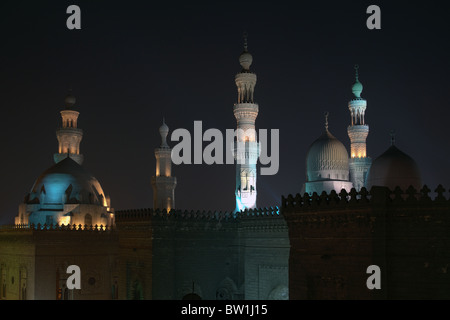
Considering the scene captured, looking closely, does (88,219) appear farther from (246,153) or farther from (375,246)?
(375,246)

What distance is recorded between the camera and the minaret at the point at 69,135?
39.1 meters

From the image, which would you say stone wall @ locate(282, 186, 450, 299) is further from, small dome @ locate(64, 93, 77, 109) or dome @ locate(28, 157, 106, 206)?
small dome @ locate(64, 93, 77, 109)

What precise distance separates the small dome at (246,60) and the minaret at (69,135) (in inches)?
529

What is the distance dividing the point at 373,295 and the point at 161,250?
1045 cm

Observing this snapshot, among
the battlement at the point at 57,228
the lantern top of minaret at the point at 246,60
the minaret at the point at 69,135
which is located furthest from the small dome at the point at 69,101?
the lantern top of minaret at the point at 246,60

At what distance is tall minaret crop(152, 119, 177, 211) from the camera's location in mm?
35250

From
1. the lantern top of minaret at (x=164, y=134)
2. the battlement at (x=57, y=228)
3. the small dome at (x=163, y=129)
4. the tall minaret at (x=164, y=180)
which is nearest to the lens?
the battlement at (x=57, y=228)

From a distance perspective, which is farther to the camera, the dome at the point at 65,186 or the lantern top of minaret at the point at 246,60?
the dome at the point at 65,186

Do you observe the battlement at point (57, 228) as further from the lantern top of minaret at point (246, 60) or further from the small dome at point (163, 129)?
the lantern top of minaret at point (246, 60)

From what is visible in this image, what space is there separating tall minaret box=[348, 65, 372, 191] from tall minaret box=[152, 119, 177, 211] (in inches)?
422

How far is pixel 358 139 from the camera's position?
32969 mm

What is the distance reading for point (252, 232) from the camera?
22797 mm

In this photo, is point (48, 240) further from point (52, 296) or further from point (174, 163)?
point (174, 163)

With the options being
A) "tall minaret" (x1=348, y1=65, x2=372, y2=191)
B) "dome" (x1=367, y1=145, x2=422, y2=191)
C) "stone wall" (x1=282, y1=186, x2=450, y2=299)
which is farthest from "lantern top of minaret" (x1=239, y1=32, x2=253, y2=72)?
"stone wall" (x1=282, y1=186, x2=450, y2=299)
